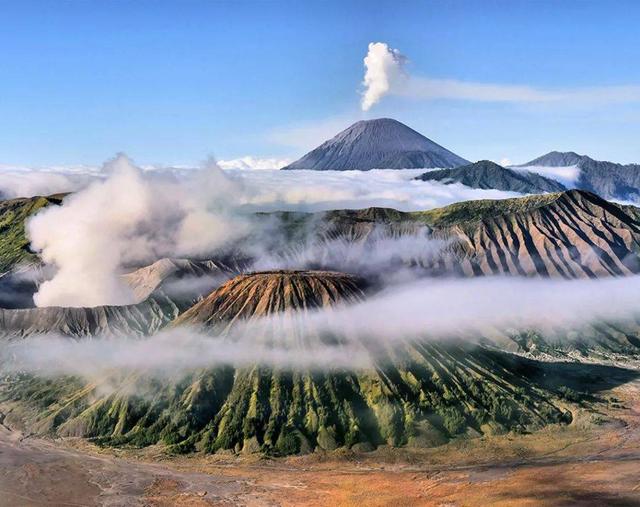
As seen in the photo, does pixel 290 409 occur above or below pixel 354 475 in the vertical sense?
above

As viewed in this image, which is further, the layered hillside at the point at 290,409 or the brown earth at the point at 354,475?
the layered hillside at the point at 290,409

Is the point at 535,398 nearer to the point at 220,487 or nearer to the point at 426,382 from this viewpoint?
the point at 426,382

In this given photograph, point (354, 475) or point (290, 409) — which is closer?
point (354, 475)

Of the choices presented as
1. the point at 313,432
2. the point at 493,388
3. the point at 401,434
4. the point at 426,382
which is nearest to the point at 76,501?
the point at 313,432

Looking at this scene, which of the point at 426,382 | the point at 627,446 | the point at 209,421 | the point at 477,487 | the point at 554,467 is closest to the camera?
the point at 477,487

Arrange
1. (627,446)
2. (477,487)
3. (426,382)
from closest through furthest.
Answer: (477,487) → (627,446) → (426,382)
